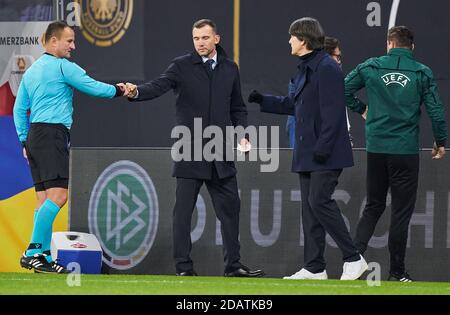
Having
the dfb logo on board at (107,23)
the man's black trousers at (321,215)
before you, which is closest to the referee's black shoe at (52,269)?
the man's black trousers at (321,215)

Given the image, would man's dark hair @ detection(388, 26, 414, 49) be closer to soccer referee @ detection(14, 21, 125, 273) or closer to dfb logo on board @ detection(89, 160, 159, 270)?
soccer referee @ detection(14, 21, 125, 273)

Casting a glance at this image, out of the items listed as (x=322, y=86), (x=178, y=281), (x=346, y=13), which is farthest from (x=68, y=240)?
→ (x=346, y=13)

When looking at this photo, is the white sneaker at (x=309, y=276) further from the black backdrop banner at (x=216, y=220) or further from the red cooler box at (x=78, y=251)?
the red cooler box at (x=78, y=251)

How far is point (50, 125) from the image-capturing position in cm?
934

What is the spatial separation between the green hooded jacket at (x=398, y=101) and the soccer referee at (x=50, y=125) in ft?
6.58

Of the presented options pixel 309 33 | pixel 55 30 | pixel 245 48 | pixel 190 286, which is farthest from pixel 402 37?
pixel 245 48

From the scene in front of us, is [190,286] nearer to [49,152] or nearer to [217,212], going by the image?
[217,212]

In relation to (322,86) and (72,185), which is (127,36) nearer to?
(72,185)

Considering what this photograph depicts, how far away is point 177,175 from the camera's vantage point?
9.58m

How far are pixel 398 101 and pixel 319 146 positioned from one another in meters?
0.86

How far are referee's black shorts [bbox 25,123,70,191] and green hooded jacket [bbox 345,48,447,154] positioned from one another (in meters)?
2.29

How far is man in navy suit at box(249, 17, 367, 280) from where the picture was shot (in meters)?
8.97

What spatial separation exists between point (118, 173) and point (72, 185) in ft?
1.34

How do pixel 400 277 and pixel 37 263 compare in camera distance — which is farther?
pixel 400 277
